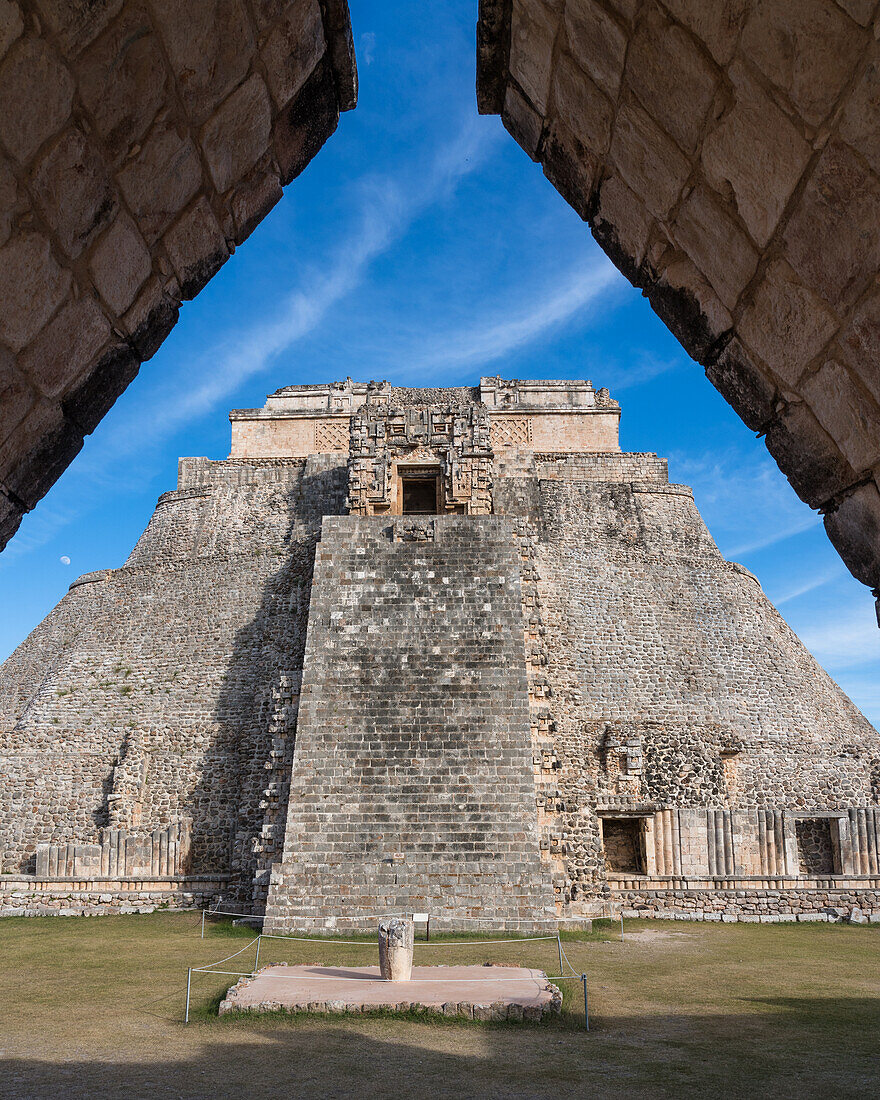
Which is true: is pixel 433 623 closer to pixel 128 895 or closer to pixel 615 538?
pixel 128 895

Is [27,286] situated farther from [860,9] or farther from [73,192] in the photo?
[860,9]

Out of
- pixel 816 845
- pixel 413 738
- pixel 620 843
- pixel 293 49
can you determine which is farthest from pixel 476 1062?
pixel 816 845

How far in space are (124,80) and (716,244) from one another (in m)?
1.58

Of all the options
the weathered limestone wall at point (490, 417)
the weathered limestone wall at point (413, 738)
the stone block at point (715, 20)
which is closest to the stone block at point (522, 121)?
the stone block at point (715, 20)

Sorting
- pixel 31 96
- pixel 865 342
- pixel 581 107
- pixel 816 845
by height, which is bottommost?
pixel 816 845

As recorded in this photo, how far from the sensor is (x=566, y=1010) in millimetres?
6418

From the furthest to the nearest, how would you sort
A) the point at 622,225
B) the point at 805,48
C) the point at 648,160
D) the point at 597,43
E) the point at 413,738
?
the point at 413,738 → the point at 622,225 → the point at 648,160 → the point at 597,43 → the point at 805,48

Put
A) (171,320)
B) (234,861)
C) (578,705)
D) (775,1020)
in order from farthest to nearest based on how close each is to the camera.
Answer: (578,705)
(234,861)
(775,1020)
(171,320)

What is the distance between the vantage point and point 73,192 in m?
2.02

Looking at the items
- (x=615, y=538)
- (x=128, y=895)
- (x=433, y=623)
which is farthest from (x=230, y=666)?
(x=615, y=538)

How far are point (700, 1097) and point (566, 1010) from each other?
1.94 meters

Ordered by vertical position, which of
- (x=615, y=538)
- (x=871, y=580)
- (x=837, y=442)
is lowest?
(x=871, y=580)

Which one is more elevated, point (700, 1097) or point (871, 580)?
point (871, 580)

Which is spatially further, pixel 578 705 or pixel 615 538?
pixel 615 538
